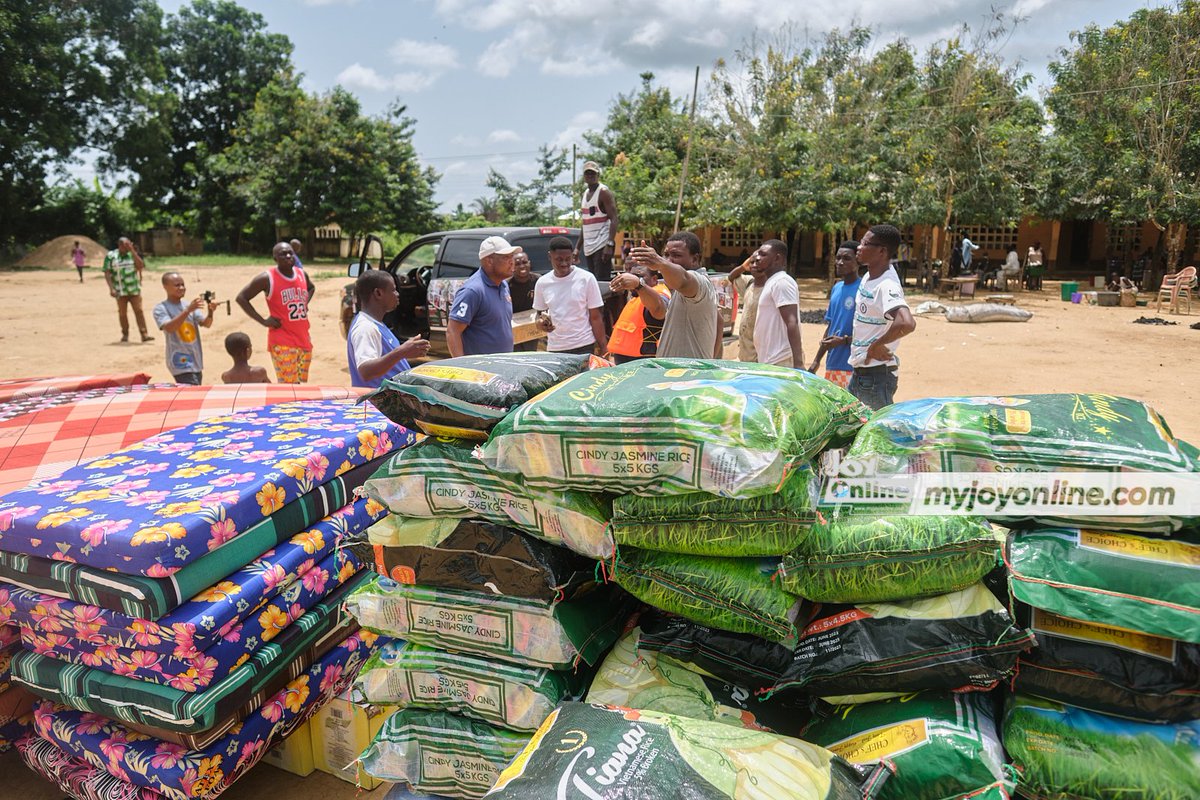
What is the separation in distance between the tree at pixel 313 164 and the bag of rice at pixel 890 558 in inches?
1199

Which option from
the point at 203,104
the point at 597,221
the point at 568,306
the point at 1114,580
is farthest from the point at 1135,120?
the point at 203,104

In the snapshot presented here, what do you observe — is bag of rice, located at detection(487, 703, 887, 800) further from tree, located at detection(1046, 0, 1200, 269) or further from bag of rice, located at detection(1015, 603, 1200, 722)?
tree, located at detection(1046, 0, 1200, 269)

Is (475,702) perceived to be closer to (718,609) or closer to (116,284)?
(718,609)

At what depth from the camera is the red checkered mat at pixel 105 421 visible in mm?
2914

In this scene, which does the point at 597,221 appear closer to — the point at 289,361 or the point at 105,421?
the point at 289,361

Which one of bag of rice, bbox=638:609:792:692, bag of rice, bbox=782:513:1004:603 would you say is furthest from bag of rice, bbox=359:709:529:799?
bag of rice, bbox=782:513:1004:603

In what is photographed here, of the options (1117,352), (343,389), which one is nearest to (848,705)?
(343,389)

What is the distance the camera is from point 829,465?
2.14 metres

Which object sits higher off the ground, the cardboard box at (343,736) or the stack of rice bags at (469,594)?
the stack of rice bags at (469,594)

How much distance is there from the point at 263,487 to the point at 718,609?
1460mm

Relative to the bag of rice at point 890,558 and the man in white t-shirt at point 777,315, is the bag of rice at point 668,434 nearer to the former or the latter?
the bag of rice at point 890,558

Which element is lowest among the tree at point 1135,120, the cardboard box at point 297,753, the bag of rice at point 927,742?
the cardboard box at point 297,753

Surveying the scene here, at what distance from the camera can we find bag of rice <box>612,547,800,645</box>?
174 centimetres

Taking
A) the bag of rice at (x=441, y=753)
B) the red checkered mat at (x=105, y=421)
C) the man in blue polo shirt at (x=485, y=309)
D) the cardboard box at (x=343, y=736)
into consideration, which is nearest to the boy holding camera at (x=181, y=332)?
the man in blue polo shirt at (x=485, y=309)
